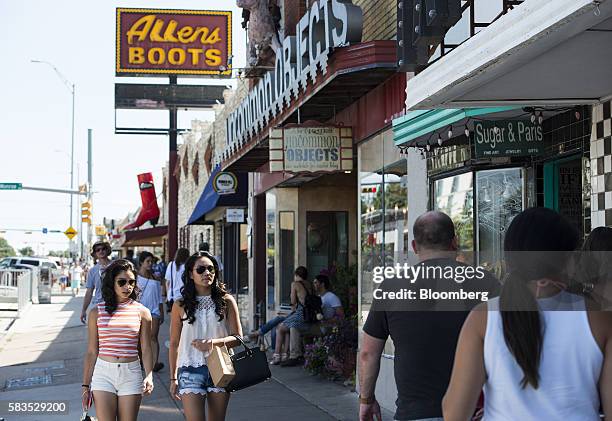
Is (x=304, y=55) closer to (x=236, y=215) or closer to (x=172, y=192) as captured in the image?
(x=236, y=215)

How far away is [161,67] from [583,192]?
1260 inches

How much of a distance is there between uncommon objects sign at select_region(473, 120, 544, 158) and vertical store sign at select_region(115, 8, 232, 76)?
29933 millimetres


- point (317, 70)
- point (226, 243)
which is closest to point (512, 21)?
point (317, 70)

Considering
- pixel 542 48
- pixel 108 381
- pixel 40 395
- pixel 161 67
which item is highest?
pixel 161 67

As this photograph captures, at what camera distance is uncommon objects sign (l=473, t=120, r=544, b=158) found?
826 cm

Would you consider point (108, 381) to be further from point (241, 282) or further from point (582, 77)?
point (241, 282)

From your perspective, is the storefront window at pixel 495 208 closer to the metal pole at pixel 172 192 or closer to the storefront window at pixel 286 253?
the storefront window at pixel 286 253

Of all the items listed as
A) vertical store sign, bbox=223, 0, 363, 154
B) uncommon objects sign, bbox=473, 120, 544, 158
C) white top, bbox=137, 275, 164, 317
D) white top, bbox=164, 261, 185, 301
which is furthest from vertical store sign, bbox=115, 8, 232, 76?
uncommon objects sign, bbox=473, 120, 544, 158

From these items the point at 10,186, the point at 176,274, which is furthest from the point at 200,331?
the point at 10,186

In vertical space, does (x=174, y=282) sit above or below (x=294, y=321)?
above

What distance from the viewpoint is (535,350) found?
123 inches

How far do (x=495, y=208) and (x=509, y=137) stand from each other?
2.87ft

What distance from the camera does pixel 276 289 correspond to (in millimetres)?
18109

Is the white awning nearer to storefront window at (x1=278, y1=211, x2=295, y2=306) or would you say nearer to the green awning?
the green awning
